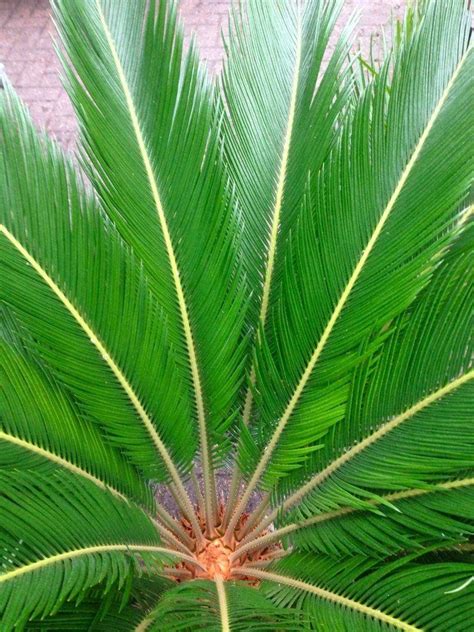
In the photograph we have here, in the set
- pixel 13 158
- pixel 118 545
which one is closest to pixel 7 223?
pixel 13 158

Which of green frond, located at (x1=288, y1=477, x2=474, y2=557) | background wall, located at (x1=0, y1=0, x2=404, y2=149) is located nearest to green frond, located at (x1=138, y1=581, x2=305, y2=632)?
green frond, located at (x1=288, y1=477, x2=474, y2=557)

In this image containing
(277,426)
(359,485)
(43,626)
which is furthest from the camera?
(277,426)

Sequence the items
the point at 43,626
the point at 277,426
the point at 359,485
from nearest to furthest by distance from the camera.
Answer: the point at 43,626 < the point at 359,485 < the point at 277,426

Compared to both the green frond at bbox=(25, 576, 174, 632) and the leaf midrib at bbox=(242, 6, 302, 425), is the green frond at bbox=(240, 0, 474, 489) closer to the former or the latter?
the leaf midrib at bbox=(242, 6, 302, 425)

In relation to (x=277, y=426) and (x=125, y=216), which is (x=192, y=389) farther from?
(x=125, y=216)

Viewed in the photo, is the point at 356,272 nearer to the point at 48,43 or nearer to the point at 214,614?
the point at 214,614

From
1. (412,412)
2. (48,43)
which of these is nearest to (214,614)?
(412,412)
